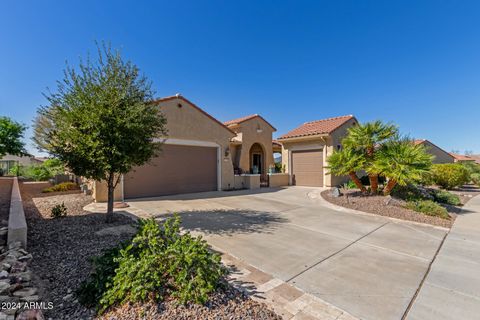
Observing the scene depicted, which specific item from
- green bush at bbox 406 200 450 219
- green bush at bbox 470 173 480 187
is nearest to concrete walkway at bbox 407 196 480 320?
green bush at bbox 406 200 450 219

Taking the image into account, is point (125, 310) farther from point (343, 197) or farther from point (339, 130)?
point (339, 130)

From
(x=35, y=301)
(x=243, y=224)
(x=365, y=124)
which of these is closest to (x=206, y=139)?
(x=243, y=224)

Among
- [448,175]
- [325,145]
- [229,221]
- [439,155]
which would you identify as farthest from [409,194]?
[439,155]

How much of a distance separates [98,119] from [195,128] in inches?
287

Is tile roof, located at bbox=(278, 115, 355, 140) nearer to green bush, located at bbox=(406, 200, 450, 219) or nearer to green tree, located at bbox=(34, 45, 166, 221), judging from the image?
green bush, located at bbox=(406, 200, 450, 219)

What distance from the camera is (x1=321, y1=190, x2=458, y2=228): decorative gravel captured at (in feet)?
22.1

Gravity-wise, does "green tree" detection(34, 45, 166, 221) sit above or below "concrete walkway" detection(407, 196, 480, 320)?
above

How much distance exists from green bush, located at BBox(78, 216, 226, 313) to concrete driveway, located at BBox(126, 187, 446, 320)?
1.32m

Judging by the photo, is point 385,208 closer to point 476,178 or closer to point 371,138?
point 371,138

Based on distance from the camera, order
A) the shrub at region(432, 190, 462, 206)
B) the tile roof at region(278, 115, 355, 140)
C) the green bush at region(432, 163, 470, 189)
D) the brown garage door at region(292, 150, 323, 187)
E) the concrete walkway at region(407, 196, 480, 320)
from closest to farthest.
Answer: the concrete walkway at region(407, 196, 480, 320) → the shrub at region(432, 190, 462, 206) → the green bush at region(432, 163, 470, 189) → the tile roof at region(278, 115, 355, 140) → the brown garage door at region(292, 150, 323, 187)

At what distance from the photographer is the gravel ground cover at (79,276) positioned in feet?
7.46

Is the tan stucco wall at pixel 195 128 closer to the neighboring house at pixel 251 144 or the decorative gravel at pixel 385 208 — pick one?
the neighboring house at pixel 251 144

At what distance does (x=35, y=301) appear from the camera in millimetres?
2523

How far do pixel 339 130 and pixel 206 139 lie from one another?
9.52 metres
